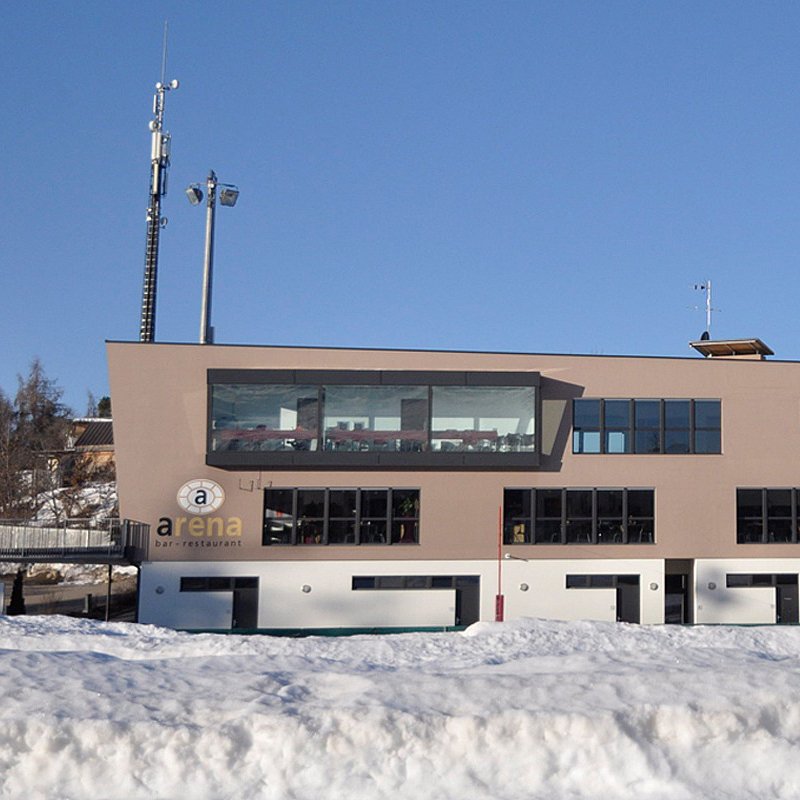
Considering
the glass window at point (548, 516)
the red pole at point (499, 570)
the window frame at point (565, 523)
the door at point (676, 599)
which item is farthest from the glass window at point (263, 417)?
the door at point (676, 599)

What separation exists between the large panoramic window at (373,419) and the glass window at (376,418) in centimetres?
3

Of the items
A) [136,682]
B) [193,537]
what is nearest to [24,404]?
[193,537]

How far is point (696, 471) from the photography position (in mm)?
30109

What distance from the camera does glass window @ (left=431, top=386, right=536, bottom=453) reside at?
95.8 ft

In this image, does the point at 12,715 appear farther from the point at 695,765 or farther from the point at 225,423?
the point at 225,423

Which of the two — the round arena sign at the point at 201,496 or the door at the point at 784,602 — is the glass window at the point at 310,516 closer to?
the round arena sign at the point at 201,496

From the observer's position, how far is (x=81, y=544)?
94.0 feet

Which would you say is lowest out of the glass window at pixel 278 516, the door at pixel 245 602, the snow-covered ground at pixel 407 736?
the door at pixel 245 602

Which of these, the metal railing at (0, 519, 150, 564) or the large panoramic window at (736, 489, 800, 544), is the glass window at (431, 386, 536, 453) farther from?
the metal railing at (0, 519, 150, 564)

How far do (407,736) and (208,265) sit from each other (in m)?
30.4

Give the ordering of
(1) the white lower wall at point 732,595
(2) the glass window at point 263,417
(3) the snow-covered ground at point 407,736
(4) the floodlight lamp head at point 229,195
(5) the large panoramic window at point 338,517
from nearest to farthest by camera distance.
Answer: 1. (3) the snow-covered ground at point 407,736
2. (2) the glass window at point 263,417
3. (5) the large panoramic window at point 338,517
4. (1) the white lower wall at point 732,595
5. (4) the floodlight lamp head at point 229,195

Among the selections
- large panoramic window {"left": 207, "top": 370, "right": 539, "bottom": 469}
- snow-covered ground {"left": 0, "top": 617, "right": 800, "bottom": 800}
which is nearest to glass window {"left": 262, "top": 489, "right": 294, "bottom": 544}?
large panoramic window {"left": 207, "top": 370, "right": 539, "bottom": 469}

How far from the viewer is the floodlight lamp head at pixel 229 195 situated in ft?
120

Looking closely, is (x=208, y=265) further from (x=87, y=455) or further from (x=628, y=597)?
(x=87, y=455)
